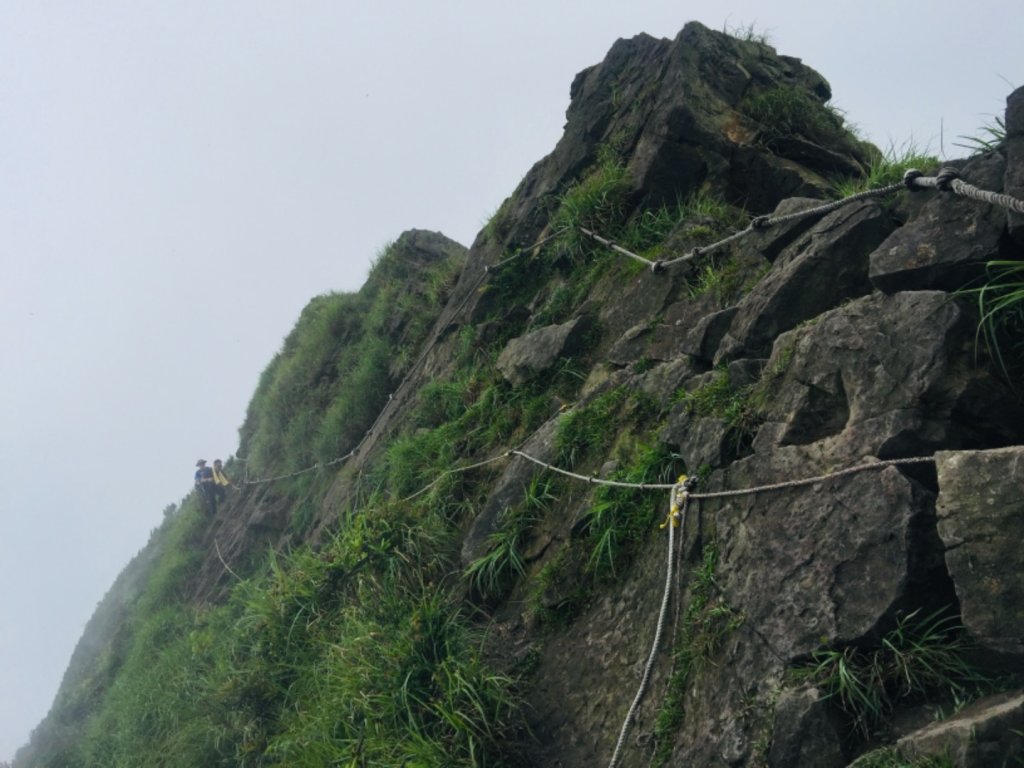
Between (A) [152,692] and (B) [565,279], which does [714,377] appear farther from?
(A) [152,692]

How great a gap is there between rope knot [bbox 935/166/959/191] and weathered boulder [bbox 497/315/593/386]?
12.3 feet

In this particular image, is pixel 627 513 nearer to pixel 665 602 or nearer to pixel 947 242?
pixel 665 602

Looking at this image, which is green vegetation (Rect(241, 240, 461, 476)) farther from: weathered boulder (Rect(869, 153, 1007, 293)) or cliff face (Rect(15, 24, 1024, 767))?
weathered boulder (Rect(869, 153, 1007, 293))

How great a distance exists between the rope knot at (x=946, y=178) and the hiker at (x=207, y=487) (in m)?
15.4

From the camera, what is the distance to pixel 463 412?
29.6ft

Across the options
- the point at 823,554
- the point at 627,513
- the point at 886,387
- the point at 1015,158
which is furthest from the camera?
the point at 627,513

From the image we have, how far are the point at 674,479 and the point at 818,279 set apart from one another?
1554 millimetres

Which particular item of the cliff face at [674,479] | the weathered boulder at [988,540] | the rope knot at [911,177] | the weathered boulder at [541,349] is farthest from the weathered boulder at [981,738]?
the weathered boulder at [541,349]

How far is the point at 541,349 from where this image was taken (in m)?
8.15

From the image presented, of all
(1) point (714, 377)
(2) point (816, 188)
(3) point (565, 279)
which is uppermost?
(3) point (565, 279)

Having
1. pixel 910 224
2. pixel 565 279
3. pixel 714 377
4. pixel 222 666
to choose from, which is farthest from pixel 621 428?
pixel 222 666

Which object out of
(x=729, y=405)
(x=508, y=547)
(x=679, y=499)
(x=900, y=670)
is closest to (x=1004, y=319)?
(x=729, y=405)

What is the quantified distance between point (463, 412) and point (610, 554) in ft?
12.6

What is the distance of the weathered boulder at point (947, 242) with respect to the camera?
428 cm
